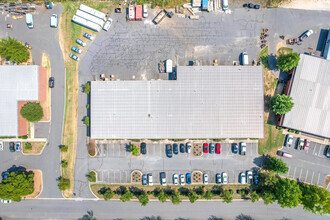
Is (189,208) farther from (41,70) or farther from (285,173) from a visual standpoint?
(41,70)

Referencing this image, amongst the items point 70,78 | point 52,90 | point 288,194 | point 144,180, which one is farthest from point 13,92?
point 288,194

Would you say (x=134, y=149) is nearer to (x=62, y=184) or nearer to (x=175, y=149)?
(x=175, y=149)

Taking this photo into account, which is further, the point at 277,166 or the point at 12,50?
the point at 12,50

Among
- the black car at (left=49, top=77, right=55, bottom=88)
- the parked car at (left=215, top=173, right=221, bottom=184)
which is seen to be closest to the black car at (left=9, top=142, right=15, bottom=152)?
the black car at (left=49, top=77, right=55, bottom=88)

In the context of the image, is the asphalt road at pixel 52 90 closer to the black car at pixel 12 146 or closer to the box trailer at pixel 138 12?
the black car at pixel 12 146

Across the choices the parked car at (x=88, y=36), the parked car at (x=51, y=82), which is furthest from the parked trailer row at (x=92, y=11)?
the parked car at (x=51, y=82)
